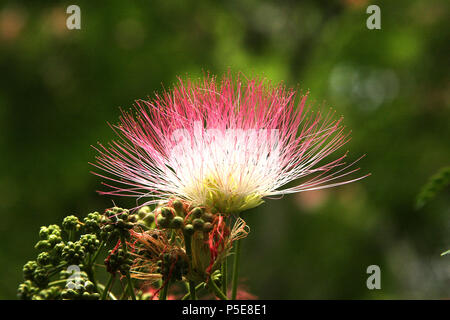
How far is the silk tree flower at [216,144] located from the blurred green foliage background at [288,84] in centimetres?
318

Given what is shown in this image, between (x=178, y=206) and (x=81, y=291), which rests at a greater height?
(x=178, y=206)

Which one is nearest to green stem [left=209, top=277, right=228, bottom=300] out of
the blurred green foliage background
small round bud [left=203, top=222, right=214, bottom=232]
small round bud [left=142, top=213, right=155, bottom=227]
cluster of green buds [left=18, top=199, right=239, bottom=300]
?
cluster of green buds [left=18, top=199, right=239, bottom=300]

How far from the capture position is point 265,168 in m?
1.54

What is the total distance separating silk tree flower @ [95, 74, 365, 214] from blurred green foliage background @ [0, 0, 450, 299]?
10.4 ft

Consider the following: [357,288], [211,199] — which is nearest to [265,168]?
[211,199]

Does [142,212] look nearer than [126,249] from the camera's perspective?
No

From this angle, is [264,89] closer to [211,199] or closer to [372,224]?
[211,199]

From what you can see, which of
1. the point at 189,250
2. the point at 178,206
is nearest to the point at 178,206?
the point at 178,206

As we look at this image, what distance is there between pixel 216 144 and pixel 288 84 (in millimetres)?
4779

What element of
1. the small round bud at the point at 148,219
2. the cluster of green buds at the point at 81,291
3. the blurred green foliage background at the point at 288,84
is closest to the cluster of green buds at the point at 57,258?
the cluster of green buds at the point at 81,291

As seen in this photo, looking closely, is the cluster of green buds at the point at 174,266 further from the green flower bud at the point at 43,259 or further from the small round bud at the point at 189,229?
the green flower bud at the point at 43,259

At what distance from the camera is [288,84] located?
6137 mm

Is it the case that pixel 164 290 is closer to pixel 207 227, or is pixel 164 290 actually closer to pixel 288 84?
pixel 207 227

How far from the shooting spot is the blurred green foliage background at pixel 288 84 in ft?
17.2
